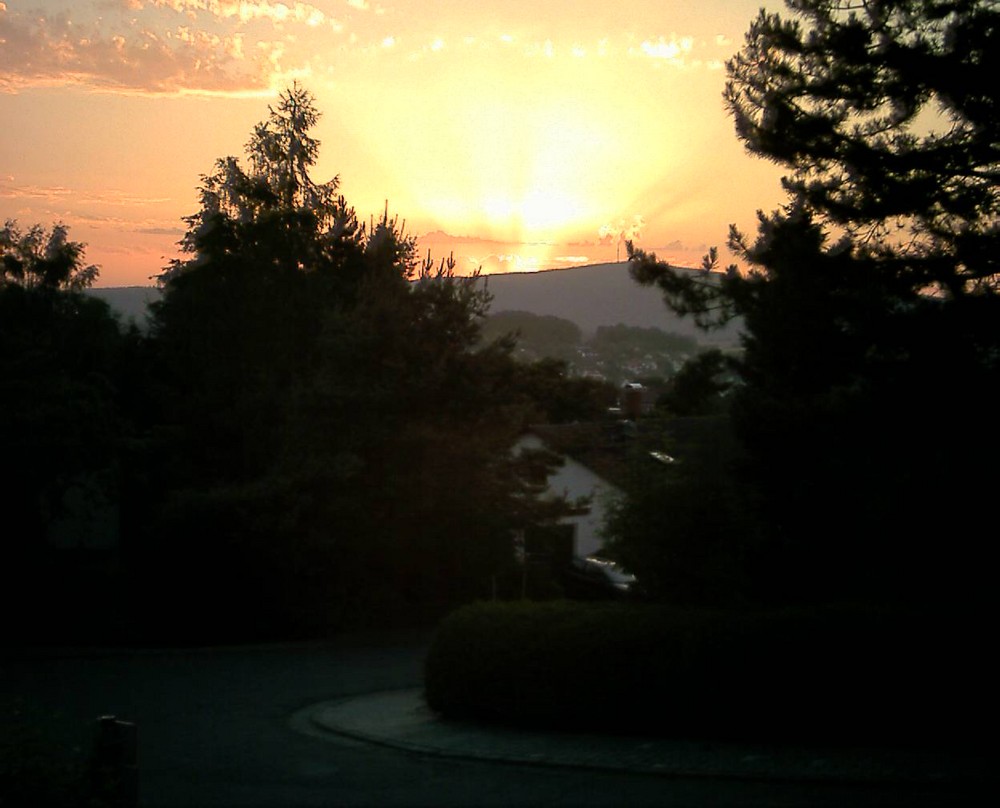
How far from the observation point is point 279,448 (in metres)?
29.1

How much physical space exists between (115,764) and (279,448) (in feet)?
71.4

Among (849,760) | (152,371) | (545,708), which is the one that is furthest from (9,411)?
(849,760)

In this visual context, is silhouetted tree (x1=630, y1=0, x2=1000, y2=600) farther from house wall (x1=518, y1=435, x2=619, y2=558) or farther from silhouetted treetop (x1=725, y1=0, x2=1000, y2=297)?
house wall (x1=518, y1=435, x2=619, y2=558)

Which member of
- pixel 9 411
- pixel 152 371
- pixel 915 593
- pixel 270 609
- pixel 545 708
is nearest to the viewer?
pixel 545 708

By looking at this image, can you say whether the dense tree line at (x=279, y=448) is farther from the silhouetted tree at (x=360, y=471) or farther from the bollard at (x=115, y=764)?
the bollard at (x=115, y=764)

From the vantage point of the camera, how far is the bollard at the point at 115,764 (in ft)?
24.3

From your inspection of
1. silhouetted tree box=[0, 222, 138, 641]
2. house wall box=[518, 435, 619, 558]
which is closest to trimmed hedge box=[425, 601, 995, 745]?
silhouetted tree box=[0, 222, 138, 641]

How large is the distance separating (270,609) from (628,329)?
22.3 meters

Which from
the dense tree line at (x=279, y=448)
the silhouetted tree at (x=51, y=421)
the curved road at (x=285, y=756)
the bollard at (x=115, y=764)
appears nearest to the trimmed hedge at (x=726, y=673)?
the curved road at (x=285, y=756)

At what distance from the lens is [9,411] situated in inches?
1008

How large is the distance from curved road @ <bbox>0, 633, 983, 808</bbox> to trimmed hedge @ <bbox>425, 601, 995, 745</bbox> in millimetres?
1602

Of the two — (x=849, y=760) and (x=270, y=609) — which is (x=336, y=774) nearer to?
(x=849, y=760)

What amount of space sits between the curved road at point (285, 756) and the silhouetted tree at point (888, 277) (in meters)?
5.31

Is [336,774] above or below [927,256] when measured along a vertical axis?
below
